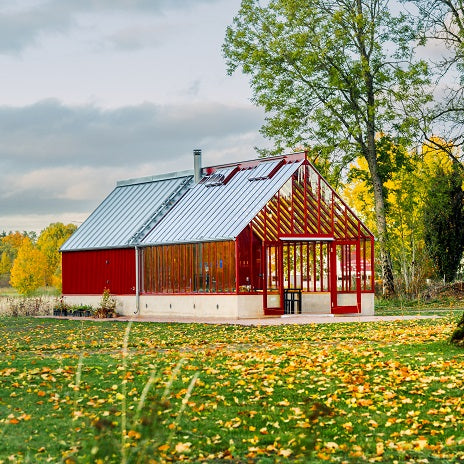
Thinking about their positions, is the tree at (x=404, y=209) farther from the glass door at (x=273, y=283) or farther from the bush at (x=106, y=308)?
the bush at (x=106, y=308)

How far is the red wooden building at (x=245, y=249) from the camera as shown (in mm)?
29875

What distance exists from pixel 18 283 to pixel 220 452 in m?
60.7

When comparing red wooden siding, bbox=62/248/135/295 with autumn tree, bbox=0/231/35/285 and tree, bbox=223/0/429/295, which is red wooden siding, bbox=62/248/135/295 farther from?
autumn tree, bbox=0/231/35/285

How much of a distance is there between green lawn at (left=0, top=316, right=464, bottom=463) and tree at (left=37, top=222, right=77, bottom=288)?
193ft

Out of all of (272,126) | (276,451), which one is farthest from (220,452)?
(272,126)

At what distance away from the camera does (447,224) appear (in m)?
43.7

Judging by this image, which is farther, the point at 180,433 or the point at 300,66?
the point at 300,66

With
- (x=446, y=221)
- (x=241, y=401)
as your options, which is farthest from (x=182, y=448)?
(x=446, y=221)

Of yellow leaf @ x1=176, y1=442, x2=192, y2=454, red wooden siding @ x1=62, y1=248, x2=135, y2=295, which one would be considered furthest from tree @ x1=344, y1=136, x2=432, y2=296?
yellow leaf @ x1=176, y1=442, x2=192, y2=454

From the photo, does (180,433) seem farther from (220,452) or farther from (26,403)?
(26,403)

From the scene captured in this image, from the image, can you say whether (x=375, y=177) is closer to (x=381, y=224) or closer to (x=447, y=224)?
(x=381, y=224)

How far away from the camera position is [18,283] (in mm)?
67500

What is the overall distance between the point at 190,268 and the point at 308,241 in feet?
13.9

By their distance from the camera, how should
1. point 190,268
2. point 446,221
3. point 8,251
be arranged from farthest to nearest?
point 8,251
point 446,221
point 190,268
